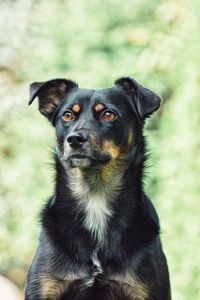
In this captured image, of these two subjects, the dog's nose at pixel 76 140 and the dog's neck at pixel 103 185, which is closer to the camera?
the dog's nose at pixel 76 140

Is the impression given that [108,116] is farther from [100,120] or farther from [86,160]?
[86,160]

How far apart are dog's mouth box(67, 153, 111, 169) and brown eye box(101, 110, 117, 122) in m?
0.27

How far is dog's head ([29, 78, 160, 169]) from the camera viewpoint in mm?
5242

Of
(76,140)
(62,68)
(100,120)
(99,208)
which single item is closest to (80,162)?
(76,140)

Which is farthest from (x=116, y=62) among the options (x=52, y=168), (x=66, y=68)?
(x=52, y=168)

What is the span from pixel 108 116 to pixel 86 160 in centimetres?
37

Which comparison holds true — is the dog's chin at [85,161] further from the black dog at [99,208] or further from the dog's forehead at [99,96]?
the dog's forehead at [99,96]

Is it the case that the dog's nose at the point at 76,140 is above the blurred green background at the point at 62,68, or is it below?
above

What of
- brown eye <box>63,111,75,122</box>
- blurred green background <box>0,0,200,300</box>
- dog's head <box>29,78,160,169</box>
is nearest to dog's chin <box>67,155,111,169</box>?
dog's head <box>29,78,160,169</box>

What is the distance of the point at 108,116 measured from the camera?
5.45 meters

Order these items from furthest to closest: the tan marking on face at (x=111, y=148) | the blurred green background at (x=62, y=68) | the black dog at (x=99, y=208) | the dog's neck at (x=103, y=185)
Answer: the blurred green background at (x=62, y=68), the dog's neck at (x=103, y=185), the tan marking on face at (x=111, y=148), the black dog at (x=99, y=208)

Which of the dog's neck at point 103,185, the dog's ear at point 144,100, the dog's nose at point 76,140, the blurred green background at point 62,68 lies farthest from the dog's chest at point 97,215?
the blurred green background at point 62,68

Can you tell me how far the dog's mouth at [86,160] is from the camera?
5242 mm

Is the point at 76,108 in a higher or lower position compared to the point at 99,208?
higher
